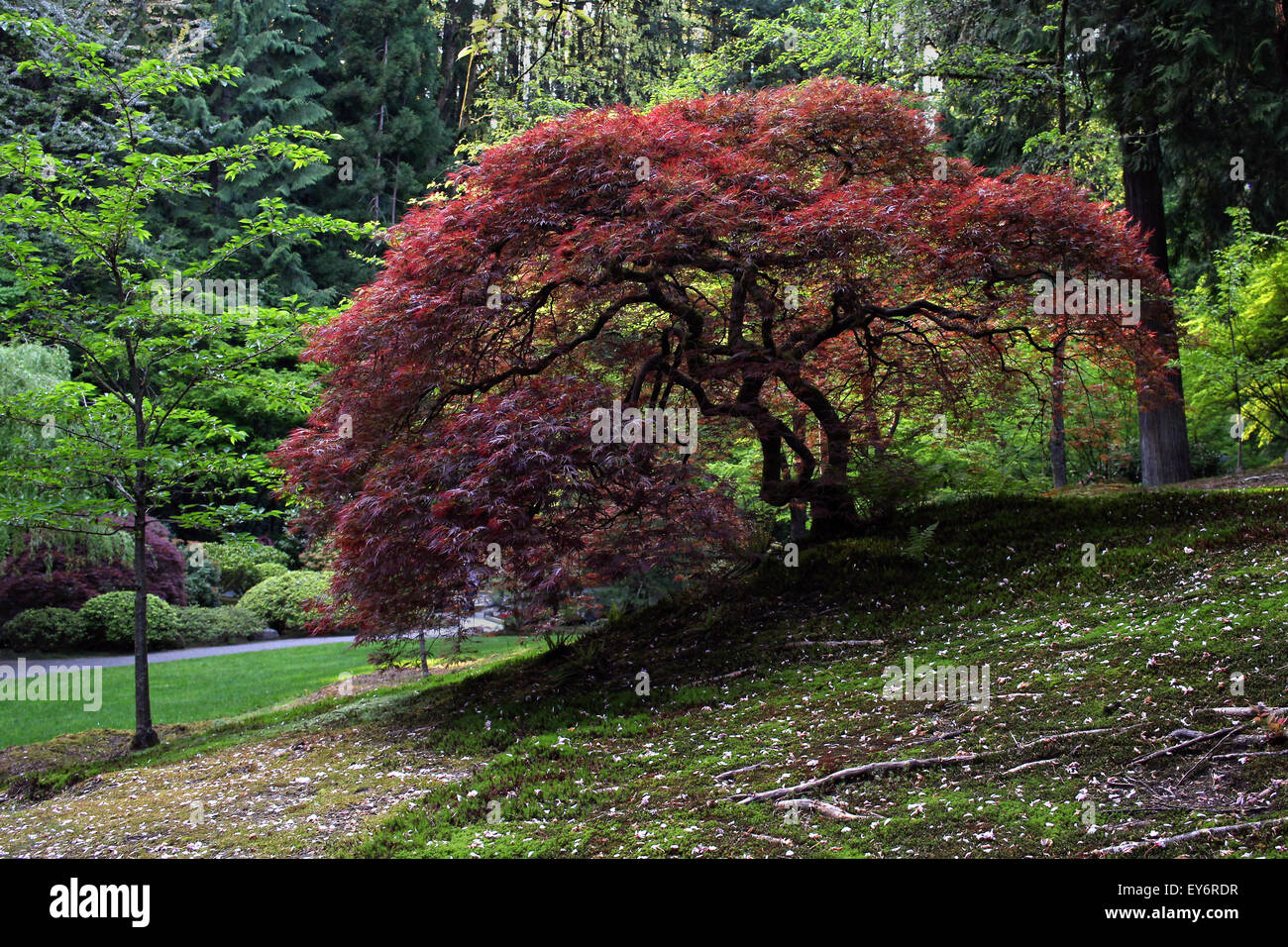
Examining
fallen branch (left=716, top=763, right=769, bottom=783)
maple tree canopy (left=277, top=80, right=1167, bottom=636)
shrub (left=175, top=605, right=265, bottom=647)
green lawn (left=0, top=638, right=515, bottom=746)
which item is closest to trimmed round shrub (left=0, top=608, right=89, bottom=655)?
shrub (left=175, top=605, right=265, bottom=647)

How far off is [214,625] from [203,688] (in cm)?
491

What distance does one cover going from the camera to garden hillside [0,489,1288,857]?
11.9 ft

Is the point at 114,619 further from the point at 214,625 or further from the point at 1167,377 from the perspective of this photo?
the point at 1167,377

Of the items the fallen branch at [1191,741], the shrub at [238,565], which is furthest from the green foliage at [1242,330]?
the shrub at [238,565]

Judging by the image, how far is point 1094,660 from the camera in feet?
16.1

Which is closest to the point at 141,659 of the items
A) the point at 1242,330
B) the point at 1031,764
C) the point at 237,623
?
the point at 1031,764

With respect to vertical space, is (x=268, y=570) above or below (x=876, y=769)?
below

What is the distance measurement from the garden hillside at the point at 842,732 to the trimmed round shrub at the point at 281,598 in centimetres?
879

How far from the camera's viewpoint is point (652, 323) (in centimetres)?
795

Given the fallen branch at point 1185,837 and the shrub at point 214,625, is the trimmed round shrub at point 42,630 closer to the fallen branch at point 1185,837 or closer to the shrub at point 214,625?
the shrub at point 214,625

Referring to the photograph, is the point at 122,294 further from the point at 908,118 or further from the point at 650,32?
the point at 650,32

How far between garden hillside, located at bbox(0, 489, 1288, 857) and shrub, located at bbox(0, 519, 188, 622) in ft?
22.5

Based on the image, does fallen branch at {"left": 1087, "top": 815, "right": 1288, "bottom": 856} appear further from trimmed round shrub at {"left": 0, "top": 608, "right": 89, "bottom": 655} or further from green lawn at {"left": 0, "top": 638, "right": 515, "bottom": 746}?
trimmed round shrub at {"left": 0, "top": 608, "right": 89, "bottom": 655}

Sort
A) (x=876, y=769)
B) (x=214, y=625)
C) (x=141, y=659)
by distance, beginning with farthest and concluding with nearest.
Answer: (x=214, y=625) < (x=141, y=659) < (x=876, y=769)
